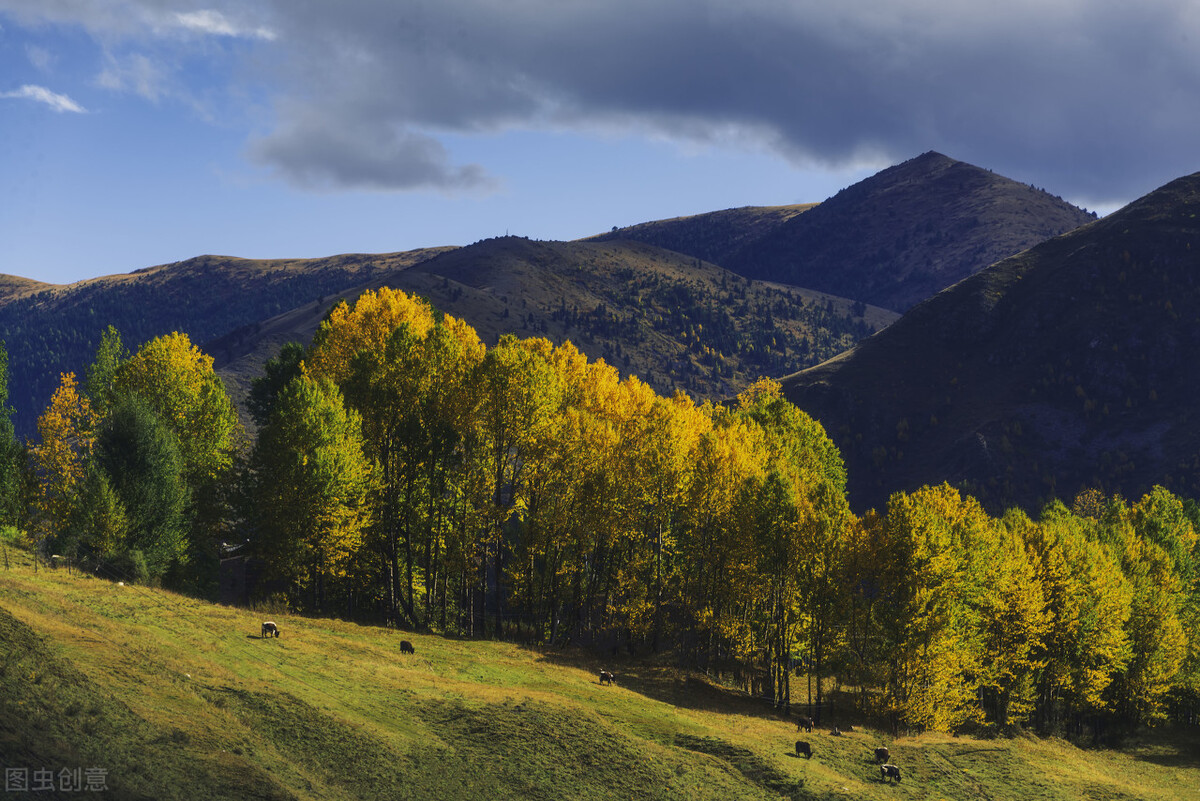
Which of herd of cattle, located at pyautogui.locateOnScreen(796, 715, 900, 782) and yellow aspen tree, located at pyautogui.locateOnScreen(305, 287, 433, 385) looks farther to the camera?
yellow aspen tree, located at pyautogui.locateOnScreen(305, 287, 433, 385)

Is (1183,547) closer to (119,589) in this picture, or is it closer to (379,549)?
(379,549)

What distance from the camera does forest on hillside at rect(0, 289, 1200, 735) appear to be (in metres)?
67.2

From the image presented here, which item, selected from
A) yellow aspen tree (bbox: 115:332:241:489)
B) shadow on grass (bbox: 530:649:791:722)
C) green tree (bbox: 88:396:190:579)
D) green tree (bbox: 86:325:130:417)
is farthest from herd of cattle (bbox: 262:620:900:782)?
Answer: green tree (bbox: 86:325:130:417)

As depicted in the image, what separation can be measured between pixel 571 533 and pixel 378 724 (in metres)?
30.9

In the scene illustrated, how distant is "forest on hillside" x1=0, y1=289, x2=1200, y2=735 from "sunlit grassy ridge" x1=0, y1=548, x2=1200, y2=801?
6.72 meters

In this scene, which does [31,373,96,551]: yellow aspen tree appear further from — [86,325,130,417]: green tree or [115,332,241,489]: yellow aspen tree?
[115,332,241,489]: yellow aspen tree

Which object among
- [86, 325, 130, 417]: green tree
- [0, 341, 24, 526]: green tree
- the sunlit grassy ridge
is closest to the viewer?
the sunlit grassy ridge

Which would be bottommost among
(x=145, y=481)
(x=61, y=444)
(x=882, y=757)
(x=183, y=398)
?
(x=882, y=757)

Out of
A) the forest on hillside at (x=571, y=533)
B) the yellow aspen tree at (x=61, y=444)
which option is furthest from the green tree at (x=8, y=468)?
the yellow aspen tree at (x=61, y=444)

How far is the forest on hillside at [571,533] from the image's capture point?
67.2 m

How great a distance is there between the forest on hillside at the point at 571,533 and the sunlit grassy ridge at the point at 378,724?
6.72m

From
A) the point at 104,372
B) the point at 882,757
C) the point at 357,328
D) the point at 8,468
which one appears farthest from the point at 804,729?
the point at 104,372

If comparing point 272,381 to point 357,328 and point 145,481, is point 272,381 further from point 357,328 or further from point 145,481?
point 145,481

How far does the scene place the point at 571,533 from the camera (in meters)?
72.9
